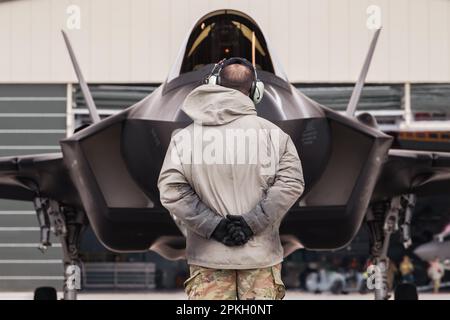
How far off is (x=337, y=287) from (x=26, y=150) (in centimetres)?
698

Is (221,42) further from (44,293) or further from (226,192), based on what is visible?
(44,293)

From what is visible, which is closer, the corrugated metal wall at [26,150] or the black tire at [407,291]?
the black tire at [407,291]

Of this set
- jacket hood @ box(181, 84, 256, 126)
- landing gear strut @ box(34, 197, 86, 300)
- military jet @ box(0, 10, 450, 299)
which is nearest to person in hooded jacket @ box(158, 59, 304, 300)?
jacket hood @ box(181, 84, 256, 126)

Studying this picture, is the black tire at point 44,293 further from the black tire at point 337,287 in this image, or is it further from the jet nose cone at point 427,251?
the jet nose cone at point 427,251

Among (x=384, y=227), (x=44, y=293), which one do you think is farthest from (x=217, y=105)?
(x=44, y=293)

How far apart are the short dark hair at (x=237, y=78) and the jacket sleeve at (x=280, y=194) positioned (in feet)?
0.82

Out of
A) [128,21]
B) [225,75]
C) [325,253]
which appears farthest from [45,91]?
[225,75]

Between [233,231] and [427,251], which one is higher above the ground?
[233,231]

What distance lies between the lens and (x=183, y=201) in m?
3.01

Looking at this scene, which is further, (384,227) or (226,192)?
(384,227)

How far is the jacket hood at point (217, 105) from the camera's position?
303cm

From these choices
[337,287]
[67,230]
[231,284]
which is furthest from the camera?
[337,287]

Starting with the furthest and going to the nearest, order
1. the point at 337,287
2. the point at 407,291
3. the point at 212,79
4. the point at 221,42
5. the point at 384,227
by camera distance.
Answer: the point at 337,287 → the point at 407,291 → the point at 384,227 → the point at 221,42 → the point at 212,79

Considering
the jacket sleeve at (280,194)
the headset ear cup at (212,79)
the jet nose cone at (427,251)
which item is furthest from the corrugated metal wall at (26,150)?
the jacket sleeve at (280,194)
